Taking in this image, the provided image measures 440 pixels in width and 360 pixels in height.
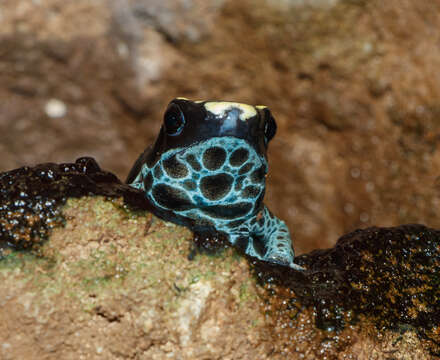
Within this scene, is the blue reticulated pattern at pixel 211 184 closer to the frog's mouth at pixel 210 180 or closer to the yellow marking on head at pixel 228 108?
the frog's mouth at pixel 210 180

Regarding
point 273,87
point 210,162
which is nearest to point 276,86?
point 273,87

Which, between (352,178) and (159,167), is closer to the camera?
(159,167)

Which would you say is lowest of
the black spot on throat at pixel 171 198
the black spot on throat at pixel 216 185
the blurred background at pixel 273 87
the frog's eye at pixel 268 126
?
the blurred background at pixel 273 87

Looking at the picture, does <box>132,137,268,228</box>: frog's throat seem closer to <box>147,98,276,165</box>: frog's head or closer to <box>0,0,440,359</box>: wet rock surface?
<box>147,98,276,165</box>: frog's head

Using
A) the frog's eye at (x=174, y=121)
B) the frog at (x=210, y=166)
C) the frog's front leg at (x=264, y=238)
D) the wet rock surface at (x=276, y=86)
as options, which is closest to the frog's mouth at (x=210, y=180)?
the frog at (x=210, y=166)

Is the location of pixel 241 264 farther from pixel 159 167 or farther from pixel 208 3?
pixel 208 3

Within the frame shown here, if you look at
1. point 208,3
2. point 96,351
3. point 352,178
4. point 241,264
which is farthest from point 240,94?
point 96,351

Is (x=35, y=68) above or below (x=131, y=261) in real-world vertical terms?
below
